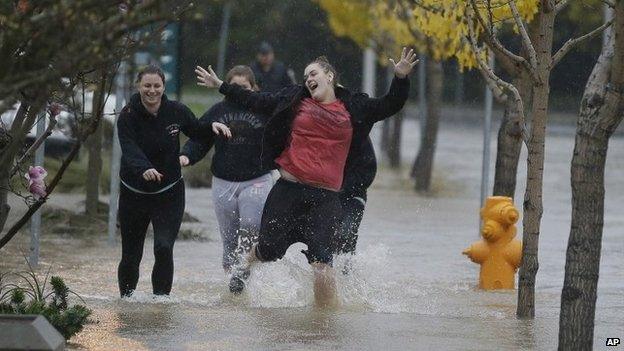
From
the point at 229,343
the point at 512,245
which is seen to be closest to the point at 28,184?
the point at 229,343

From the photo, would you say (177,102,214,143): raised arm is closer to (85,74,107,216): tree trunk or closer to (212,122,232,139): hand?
(212,122,232,139): hand

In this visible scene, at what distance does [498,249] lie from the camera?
12.5 meters

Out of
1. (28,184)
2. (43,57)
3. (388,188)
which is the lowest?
(388,188)

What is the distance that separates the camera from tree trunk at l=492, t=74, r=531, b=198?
43.4 feet

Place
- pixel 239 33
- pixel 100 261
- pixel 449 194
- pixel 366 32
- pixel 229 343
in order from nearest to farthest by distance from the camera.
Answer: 1. pixel 229 343
2. pixel 100 261
3. pixel 449 194
4. pixel 366 32
5. pixel 239 33

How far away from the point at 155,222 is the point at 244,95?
1056 mm

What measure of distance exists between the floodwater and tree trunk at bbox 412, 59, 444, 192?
15.3ft

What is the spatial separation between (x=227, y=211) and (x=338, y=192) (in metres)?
1.42

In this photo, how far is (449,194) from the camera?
2392 cm

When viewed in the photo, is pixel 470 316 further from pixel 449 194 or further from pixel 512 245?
pixel 449 194

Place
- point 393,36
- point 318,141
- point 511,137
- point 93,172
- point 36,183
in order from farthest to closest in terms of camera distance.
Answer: point 393,36 → point 93,172 → point 511,137 → point 318,141 → point 36,183

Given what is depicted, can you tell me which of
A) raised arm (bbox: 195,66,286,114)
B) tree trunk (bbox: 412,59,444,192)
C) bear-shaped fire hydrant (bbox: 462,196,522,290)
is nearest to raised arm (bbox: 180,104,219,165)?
raised arm (bbox: 195,66,286,114)

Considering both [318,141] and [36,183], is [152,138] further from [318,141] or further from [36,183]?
[36,183]

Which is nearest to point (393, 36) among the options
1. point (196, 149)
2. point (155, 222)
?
point (196, 149)
